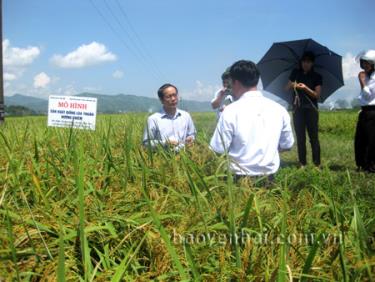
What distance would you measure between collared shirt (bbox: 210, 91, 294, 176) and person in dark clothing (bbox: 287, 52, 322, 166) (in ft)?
9.52

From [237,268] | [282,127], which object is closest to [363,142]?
[282,127]

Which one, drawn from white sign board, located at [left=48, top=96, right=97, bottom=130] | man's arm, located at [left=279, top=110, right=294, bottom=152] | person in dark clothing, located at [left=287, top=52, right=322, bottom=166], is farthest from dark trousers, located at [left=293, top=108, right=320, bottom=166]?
white sign board, located at [left=48, top=96, right=97, bottom=130]

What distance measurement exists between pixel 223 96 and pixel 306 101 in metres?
1.30

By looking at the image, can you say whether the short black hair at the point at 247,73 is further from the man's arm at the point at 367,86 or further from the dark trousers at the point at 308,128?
the dark trousers at the point at 308,128

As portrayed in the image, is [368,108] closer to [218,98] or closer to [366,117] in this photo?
[366,117]

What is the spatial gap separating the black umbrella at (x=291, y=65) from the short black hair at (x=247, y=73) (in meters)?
3.25

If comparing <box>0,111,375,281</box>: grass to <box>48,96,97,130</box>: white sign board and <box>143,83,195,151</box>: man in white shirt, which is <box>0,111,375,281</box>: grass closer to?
<box>143,83,195,151</box>: man in white shirt

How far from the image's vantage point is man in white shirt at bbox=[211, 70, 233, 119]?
17.5 feet

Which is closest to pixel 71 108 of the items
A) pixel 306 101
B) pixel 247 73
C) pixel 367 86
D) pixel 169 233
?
pixel 306 101

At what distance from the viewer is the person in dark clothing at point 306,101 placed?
552 cm

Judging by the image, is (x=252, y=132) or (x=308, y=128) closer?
(x=252, y=132)


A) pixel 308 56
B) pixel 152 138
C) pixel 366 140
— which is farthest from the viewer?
pixel 308 56

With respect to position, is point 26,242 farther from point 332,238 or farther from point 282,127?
point 282,127

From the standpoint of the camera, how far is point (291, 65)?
19.6 feet
